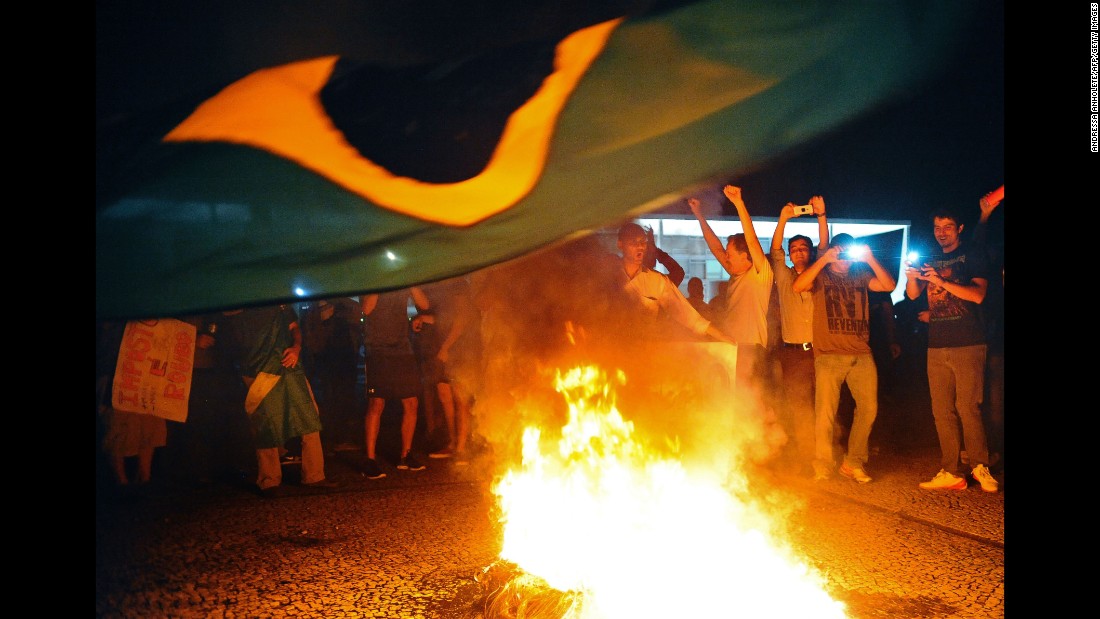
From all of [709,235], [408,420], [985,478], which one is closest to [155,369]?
[408,420]

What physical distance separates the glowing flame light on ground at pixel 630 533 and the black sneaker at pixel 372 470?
2555mm

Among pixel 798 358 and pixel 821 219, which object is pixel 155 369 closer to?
pixel 798 358

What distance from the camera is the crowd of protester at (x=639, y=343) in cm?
552

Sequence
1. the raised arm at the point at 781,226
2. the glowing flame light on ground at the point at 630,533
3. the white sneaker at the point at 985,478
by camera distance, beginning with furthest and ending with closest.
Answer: the raised arm at the point at 781,226 < the white sneaker at the point at 985,478 < the glowing flame light on ground at the point at 630,533

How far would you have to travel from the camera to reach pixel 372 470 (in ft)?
21.0

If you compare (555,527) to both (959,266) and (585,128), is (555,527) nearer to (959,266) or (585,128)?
(585,128)

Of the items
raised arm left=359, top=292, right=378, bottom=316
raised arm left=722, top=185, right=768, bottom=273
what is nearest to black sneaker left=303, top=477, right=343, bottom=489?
raised arm left=359, top=292, right=378, bottom=316

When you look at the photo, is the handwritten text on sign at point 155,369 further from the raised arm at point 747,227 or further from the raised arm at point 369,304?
the raised arm at point 747,227

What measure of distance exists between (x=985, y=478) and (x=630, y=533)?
141 inches

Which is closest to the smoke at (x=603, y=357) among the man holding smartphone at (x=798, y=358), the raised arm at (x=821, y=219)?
the man holding smartphone at (x=798, y=358)

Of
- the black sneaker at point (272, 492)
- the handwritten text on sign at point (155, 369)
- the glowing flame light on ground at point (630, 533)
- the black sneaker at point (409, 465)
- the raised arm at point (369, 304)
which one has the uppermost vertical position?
the raised arm at point (369, 304)

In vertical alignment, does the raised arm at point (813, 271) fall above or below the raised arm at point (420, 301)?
above

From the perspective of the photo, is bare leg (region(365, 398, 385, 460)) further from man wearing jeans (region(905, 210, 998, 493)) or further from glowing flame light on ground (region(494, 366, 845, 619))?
man wearing jeans (region(905, 210, 998, 493))

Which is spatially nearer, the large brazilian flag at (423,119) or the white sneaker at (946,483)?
the large brazilian flag at (423,119)
